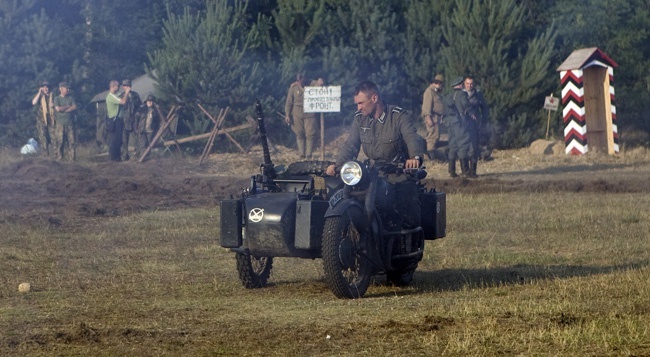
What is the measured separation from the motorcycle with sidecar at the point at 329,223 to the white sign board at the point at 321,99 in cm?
1753

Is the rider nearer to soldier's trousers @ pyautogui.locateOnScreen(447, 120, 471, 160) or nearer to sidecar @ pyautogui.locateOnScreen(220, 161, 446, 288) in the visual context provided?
sidecar @ pyautogui.locateOnScreen(220, 161, 446, 288)

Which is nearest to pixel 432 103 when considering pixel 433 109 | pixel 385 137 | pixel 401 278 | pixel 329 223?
pixel 433 109

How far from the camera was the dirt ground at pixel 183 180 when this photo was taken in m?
19.2

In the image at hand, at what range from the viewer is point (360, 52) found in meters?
32.8

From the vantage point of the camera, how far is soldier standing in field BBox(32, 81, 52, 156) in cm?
2886

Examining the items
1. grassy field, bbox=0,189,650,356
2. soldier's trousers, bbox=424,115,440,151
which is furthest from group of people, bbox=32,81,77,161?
grassy field, bbox=0,189,650,356

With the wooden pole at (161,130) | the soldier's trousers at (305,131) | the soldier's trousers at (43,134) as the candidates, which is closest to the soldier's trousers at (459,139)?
the soldier's trousers at (305,131)

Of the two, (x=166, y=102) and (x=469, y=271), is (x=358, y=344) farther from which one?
(x=166, y=102)

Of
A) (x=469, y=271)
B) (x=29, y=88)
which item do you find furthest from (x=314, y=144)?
(x=469, y=271)

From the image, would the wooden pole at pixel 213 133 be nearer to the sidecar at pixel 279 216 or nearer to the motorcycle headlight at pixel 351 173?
the sidecar at pixel 279 216

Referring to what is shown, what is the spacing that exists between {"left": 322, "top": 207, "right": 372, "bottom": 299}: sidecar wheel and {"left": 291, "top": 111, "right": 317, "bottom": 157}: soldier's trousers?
20.3 meters

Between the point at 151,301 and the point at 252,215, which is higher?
the point at 252,215

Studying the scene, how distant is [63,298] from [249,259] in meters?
1.63

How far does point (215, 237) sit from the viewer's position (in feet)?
48.9
